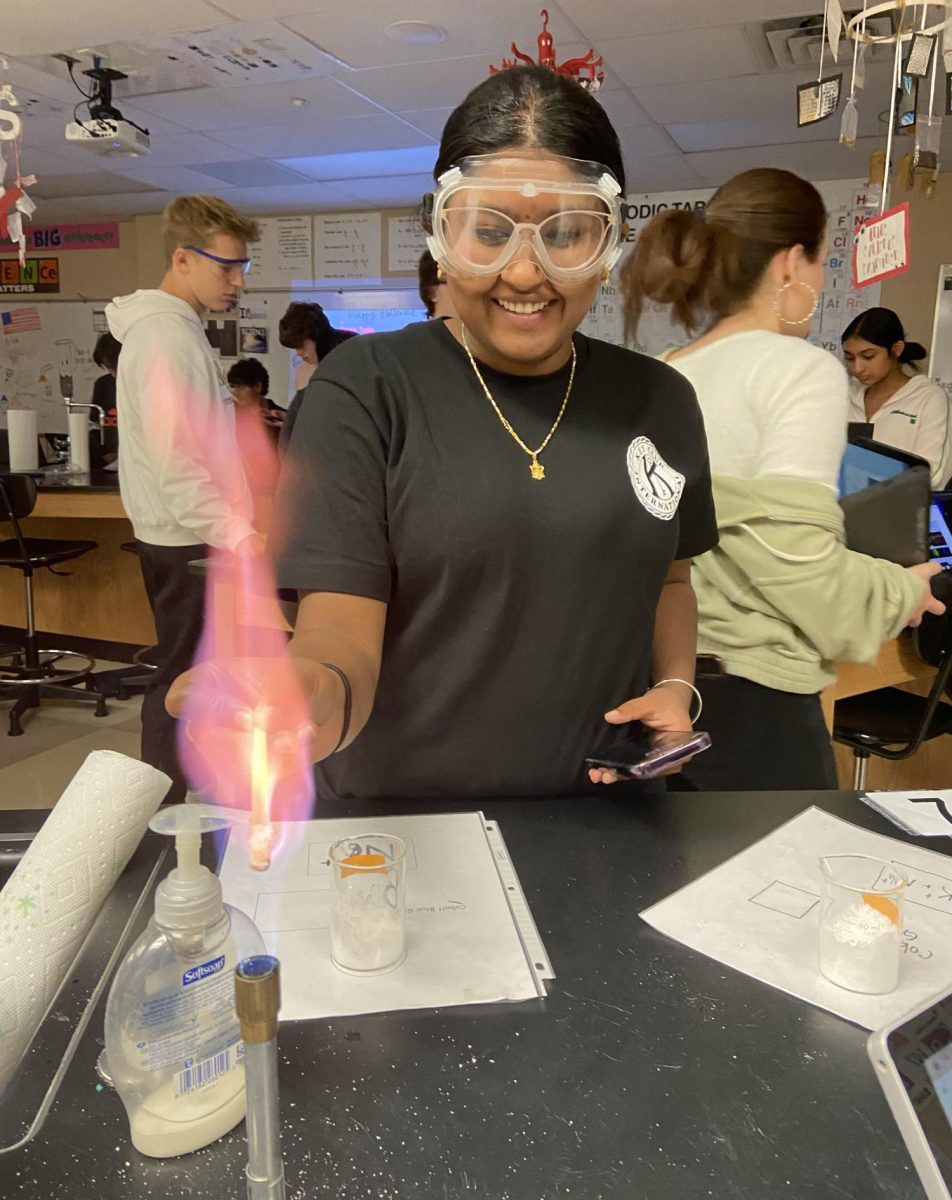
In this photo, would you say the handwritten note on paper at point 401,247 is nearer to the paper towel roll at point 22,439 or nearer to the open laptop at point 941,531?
the paper towel roll at point 22,439

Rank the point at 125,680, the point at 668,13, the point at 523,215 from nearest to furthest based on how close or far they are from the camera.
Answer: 1. the point at 523,215
2. the point at 668,13
3. the point at 125,680

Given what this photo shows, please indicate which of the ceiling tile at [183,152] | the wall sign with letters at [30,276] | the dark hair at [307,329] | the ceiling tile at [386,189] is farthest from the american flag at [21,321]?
the dark hair at [307,329]

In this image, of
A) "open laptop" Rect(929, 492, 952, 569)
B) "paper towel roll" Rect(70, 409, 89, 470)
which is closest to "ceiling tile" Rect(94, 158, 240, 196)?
"paper towel roll" Rect(70, 409, 89, 470)

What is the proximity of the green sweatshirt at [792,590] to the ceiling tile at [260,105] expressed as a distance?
3760 millimetres

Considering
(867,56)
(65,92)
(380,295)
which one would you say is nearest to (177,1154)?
(867,56)

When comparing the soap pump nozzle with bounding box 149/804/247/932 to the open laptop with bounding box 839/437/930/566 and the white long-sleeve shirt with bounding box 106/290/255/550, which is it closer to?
the open laptop with bounding box 839/437/930/566

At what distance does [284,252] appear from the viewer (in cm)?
716

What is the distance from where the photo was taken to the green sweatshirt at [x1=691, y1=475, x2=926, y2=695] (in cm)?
142

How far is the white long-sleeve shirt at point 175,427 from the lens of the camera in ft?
8.63

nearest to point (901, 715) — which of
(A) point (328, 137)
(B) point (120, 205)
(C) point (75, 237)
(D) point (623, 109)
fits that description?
(D) point (623, 109)

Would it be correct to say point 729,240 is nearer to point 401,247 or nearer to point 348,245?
point 401,247

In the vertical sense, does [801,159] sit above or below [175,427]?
above

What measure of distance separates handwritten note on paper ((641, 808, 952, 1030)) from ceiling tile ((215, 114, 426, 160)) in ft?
15.6

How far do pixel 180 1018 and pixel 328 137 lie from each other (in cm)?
539
